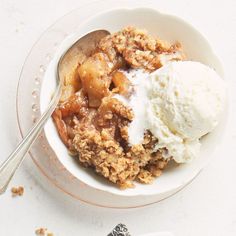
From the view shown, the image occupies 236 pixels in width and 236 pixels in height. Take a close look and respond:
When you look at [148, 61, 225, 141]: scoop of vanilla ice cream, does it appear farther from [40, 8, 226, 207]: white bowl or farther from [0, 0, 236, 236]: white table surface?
[0, 0, 236, 236]: white table surface

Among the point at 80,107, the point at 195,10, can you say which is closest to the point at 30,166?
the point at 80,107

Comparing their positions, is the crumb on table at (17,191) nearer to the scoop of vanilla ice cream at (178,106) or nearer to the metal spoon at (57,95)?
the metal spoon at (57,95)

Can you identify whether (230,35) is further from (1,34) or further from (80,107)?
(1,34)

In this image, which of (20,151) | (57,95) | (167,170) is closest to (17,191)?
(20,151)

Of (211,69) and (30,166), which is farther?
(30,166)

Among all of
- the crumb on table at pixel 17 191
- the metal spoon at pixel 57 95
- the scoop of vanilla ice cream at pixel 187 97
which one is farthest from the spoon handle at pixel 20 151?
the scoop of vanilla ice cream at pixel 187 97
